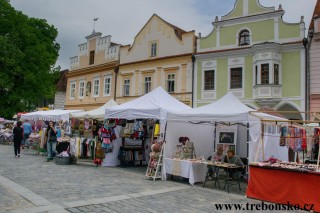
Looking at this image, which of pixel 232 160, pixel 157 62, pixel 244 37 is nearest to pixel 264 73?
pixel 244 37

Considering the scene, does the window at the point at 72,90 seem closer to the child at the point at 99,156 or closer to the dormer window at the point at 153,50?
the dormer window at the point at 153,50

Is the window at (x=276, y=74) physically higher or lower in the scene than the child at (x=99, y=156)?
higher

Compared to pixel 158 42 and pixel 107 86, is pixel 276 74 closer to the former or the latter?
pixel 158 42

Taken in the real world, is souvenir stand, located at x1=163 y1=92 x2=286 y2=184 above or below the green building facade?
below

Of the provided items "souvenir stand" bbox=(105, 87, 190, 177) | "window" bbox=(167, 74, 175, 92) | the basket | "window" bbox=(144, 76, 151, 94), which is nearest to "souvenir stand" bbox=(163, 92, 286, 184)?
"souvenir stand" bbox=(105, 87, 190, 177)

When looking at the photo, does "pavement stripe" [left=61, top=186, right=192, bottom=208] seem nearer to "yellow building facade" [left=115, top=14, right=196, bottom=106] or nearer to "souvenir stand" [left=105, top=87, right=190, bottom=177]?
"souvenir stand" [left=105, top=87, right=190, bottom=177]

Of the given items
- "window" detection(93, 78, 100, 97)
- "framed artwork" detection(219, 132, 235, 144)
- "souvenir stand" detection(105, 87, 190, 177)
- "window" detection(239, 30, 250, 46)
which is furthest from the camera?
"window" detection(93, 78, 100, 97)

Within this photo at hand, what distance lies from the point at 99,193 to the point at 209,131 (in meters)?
6.12

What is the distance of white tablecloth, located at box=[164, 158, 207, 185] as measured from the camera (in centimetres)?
960

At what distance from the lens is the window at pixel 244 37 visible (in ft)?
66.7

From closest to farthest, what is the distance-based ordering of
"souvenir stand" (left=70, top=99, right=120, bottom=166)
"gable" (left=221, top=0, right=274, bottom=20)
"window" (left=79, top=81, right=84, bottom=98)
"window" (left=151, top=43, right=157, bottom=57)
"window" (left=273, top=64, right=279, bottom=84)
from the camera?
"souvenir stand" (left=70, top=99, right=120, bottom=166)
"window" (left=273, top=64, right=279, bottom=84)
"gable" (left=221, top=0, right=274, bottom=20)
"window" (left=151, top=43, right=157, bottom=57)
"window" (left=79, top=81, right=84, bottom=98)

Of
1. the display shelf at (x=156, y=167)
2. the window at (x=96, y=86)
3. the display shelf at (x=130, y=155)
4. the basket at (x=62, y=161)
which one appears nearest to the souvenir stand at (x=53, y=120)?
the basket at (x=62, y=161)

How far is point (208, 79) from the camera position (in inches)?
855

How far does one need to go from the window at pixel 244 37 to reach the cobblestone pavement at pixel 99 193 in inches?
519
